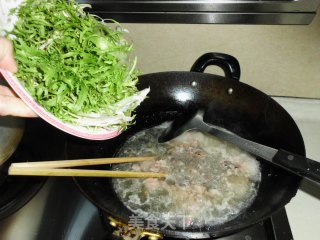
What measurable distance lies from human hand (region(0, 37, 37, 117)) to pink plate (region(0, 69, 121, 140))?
21mm

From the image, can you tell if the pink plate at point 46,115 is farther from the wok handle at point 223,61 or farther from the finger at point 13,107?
the wok handle at point 223,61

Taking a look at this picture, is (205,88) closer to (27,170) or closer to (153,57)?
(153,57)

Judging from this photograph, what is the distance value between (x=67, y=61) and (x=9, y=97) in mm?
224

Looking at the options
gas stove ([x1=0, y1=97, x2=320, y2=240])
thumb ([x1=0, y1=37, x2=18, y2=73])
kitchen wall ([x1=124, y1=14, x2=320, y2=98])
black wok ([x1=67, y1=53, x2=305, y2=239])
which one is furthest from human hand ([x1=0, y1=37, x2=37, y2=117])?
kitchen wall ([x1=124, y1=14, x2=320, y2=98])

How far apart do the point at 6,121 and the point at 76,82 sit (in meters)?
0.61

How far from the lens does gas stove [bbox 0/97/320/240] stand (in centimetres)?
103

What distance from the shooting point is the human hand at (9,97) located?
0.71 meters

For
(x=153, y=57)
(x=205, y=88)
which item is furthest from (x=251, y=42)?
(x=153, y=57)

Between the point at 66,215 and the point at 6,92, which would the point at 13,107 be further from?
the point at 66,215

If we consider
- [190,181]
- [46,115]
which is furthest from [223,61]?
[46,115]

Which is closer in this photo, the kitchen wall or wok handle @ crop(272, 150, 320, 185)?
wok handle @ crop(272, 150, 320, 185)

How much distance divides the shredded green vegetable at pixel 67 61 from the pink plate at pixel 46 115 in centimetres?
2

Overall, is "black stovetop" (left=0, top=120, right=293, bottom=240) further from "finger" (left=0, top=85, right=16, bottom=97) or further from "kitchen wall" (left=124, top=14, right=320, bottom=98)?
"kitchen wall" (left=124, top=14, right=320, bottom=98)

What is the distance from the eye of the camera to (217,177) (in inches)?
46.1
